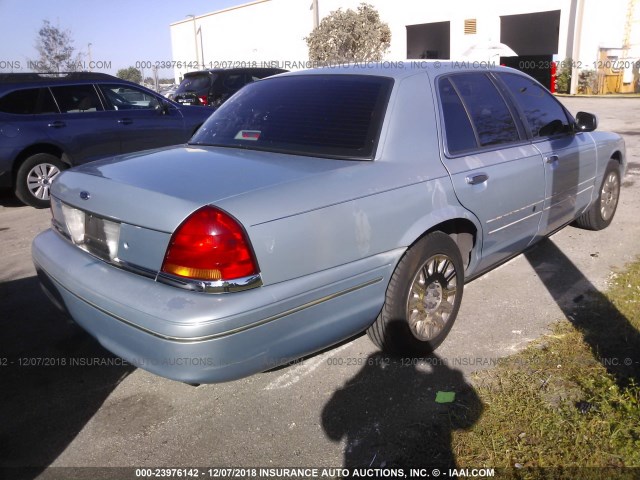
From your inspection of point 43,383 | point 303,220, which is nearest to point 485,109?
point 303,220

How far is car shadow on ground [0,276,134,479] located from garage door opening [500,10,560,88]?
32968 mm

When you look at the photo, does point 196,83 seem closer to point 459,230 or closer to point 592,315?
point 459,230

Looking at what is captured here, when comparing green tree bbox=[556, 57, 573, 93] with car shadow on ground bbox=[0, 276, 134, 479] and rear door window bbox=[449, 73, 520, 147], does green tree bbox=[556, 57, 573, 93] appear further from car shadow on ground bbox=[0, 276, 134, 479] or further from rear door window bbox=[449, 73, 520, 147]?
car shadow on ground bbox=[0, 276, 134, 479]

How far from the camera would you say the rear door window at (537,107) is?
164 inches

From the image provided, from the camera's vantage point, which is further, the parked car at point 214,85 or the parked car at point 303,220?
the parked car at point 214,85

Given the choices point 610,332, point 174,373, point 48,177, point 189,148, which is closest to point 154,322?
point 174,373

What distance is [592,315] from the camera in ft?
12.7

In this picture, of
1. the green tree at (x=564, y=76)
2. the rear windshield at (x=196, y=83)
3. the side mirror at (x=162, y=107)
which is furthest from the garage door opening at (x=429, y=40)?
the side mirror at (x=162, y=107)

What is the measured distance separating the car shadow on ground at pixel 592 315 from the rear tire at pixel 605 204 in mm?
647

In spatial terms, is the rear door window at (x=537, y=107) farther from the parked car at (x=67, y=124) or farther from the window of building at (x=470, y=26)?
the window of building at (x=470, y=26)

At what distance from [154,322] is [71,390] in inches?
46.6

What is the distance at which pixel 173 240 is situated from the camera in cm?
239

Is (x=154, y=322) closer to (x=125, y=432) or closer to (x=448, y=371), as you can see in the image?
(x=125, y=432)

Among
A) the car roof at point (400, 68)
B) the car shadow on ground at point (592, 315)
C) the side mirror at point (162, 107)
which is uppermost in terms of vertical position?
the car roof at point (400, 68)
